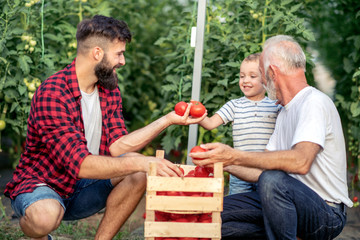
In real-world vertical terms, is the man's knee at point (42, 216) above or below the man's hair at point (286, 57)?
below

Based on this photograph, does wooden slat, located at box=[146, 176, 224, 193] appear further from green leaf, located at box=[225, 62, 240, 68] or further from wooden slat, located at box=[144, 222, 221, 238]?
green leaf, located at box=[225, 62, 240, 68]

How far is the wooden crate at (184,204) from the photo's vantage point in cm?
224

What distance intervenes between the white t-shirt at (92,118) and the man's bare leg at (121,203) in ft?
1.12

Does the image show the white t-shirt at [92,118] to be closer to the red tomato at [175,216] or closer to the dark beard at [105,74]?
the dark beard at [105,74]

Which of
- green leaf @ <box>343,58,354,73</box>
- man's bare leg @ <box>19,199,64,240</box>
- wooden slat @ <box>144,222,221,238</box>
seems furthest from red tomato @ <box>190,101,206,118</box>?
green leaf @ <box>343,58,354,73</box>

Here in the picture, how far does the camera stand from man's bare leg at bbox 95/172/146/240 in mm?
2807

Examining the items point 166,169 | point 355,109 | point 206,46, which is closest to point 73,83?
point 166,169

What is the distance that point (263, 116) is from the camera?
318 cm

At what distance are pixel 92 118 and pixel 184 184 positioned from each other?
97 centimetres

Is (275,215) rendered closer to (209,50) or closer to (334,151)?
(334,151)

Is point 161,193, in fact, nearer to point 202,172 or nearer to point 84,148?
point 202,172

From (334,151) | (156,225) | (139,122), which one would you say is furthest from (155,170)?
(139,122)

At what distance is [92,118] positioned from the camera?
2.99 metres

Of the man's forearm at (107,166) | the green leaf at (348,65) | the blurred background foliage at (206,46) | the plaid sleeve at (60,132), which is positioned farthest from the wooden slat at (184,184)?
the green leaf at (348,65)
